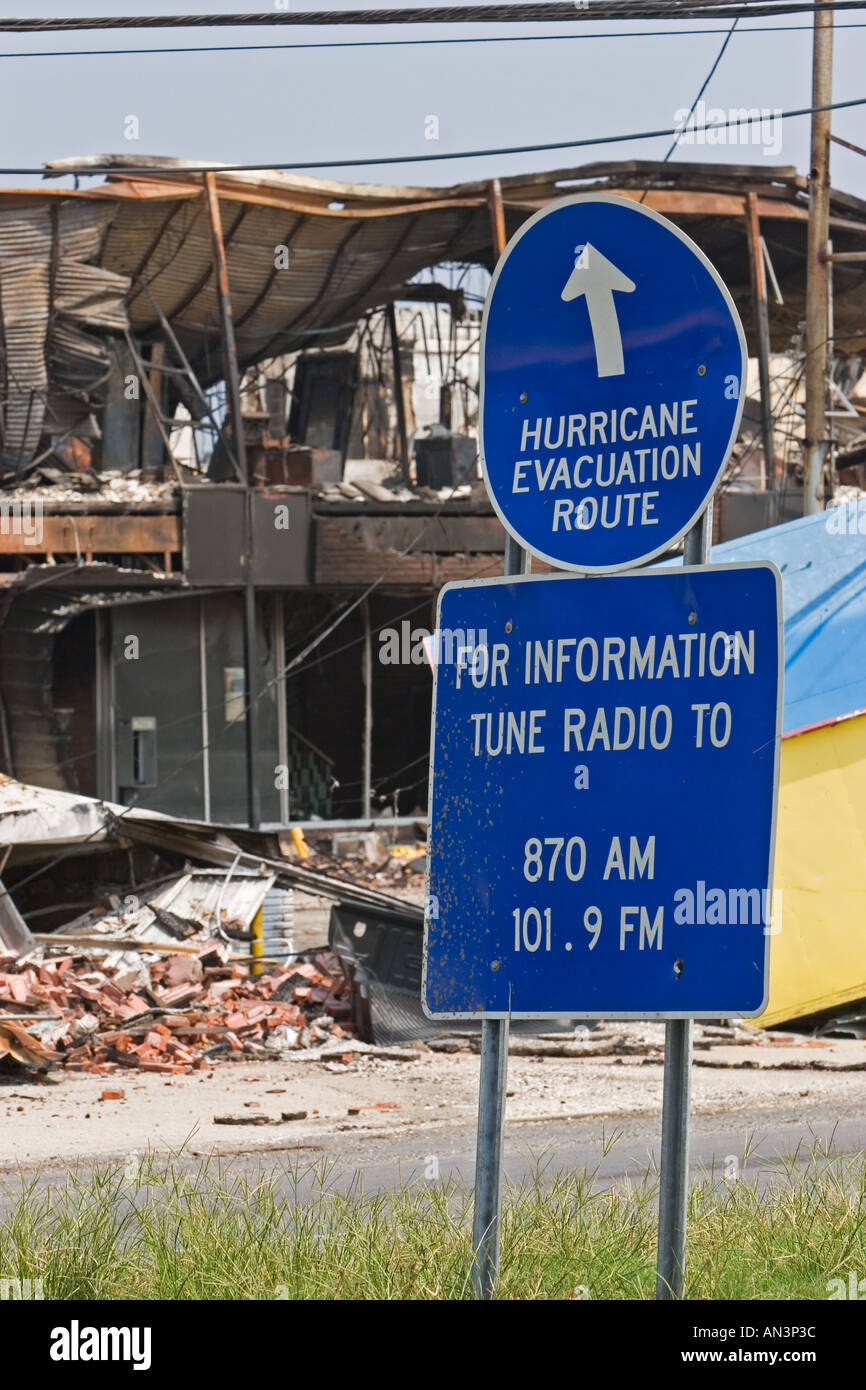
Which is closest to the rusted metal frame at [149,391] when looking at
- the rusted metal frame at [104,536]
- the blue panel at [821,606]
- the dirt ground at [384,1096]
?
the rusted metal frame at [104,536]

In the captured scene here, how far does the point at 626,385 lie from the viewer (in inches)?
140

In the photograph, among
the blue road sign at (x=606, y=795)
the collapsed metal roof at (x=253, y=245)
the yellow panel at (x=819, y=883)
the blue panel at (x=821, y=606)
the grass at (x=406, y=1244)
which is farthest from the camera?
the collapsed metal roof at (x=253, y=245)

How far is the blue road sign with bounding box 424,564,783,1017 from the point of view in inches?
131

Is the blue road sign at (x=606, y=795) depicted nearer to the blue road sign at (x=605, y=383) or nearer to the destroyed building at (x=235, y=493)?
the blue road sign at (x=605, y=383)

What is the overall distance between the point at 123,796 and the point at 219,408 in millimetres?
6789

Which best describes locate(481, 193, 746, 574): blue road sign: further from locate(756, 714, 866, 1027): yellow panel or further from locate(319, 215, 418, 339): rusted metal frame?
locate(319, 215, 418, 339): rusted metal frame

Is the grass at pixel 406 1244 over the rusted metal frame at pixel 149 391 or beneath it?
beneath

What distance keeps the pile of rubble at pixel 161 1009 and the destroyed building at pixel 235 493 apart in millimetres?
7253

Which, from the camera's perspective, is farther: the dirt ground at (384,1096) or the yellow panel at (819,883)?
the yellow panel at (819,883)

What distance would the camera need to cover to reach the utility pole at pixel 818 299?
1711cm

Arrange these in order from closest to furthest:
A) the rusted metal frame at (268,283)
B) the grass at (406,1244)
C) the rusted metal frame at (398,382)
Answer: the grass at (406,1244), the rusted metal frame at (268,283), the rusted metal frame at (398,382)

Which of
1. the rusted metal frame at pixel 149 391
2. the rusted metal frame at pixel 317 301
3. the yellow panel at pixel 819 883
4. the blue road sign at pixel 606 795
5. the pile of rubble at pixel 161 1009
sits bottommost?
the pile of rubble at pixel 161 1009

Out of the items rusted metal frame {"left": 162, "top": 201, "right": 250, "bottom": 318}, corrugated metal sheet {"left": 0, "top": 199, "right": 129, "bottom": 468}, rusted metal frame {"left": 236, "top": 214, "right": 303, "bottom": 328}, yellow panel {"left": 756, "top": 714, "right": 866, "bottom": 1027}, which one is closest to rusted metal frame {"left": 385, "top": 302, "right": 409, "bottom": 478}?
rusted metal frame {"left": 236, "top": 214, "right": 303, "bottom": 328}
